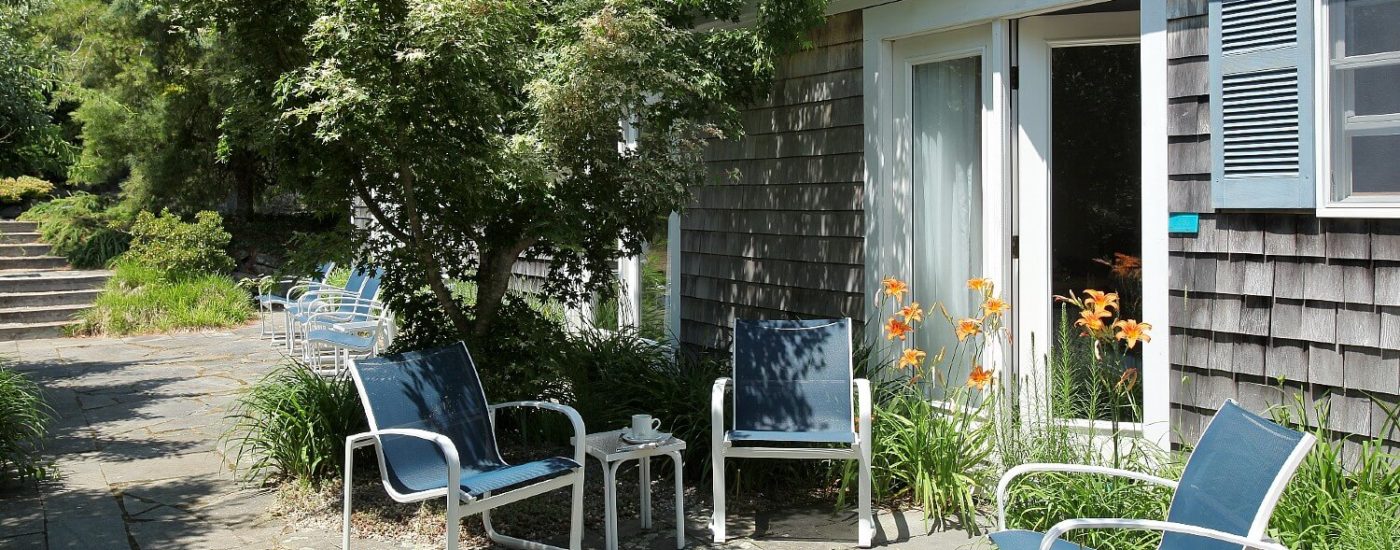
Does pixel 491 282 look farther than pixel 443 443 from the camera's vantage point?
Yes

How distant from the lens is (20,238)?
1443 centimetres

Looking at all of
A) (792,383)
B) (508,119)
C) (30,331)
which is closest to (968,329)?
(792,383)

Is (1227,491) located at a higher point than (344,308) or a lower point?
lower

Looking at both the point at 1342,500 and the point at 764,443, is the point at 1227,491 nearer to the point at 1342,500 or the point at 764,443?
the point at 1342,500

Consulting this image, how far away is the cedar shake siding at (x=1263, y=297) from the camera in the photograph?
394 cm

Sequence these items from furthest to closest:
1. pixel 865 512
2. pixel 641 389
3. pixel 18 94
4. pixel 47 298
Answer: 1. pixel 47 298
2. pixel 18 94
3. pixel 641 389
4. pixel 865 512

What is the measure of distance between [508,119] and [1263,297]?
3346 millimetres

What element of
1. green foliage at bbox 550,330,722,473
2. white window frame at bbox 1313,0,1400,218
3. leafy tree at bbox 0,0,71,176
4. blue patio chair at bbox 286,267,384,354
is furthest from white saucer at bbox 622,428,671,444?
leafy tree at bbox 0,0,71,176

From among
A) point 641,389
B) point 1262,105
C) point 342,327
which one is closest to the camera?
point 1262,105

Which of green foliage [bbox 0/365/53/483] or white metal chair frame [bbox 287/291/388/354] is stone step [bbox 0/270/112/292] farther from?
→ green foliage [bbox 0/365/53/483]

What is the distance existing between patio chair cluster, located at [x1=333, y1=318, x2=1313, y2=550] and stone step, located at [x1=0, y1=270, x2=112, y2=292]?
9.88 m

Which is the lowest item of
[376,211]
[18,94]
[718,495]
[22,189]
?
[718,495]

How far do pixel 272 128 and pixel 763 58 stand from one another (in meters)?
2.50

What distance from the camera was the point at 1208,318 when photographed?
4.45 metres
